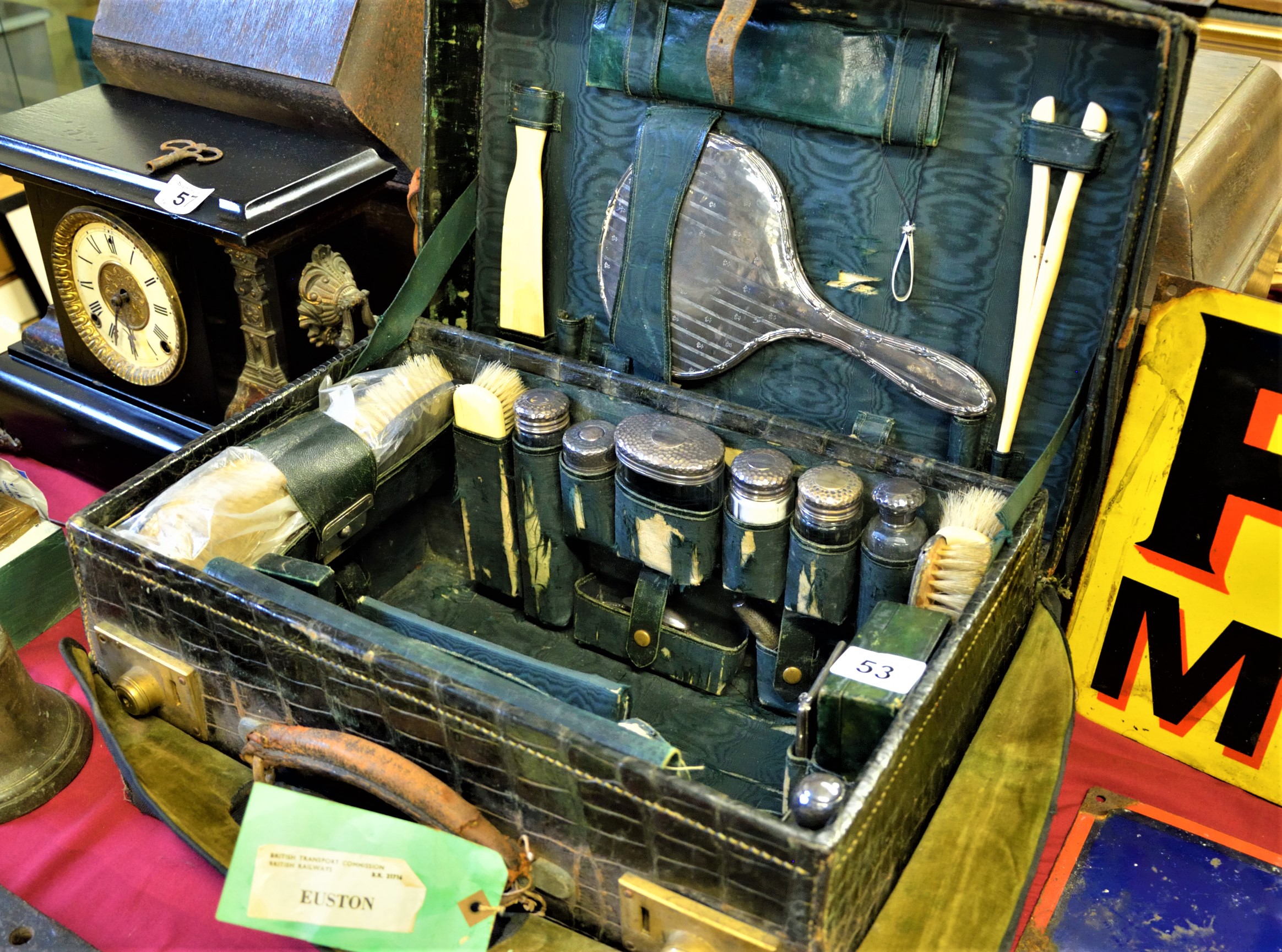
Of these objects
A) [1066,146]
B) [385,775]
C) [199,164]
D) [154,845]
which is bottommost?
[154,845]

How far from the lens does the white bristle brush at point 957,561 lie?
53.7 inches

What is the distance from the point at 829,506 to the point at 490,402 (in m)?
0.56

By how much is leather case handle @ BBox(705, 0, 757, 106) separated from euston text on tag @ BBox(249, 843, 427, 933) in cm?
102

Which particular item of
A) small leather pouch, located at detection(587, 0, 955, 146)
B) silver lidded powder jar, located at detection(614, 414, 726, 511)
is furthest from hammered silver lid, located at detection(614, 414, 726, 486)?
small leather pouch, located at detection(587, 0, 955, 146)

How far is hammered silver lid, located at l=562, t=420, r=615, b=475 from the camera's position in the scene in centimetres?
159

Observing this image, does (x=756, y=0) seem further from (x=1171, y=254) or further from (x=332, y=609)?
(x=332, y=609)

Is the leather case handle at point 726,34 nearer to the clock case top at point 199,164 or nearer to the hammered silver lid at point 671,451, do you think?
the hammered silver lid at point 671,451

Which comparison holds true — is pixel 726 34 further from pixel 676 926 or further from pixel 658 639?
pixel 676 926

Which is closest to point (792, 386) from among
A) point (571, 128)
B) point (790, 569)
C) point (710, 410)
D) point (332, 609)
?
point (710, 410)

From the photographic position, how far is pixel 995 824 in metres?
1.28

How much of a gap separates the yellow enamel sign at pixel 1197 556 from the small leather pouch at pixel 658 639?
529mm

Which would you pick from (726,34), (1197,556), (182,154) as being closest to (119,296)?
(182,154)

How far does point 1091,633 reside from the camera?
1654mm

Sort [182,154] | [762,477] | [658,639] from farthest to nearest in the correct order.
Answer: [182,154] → [658,639] → [762,477]
